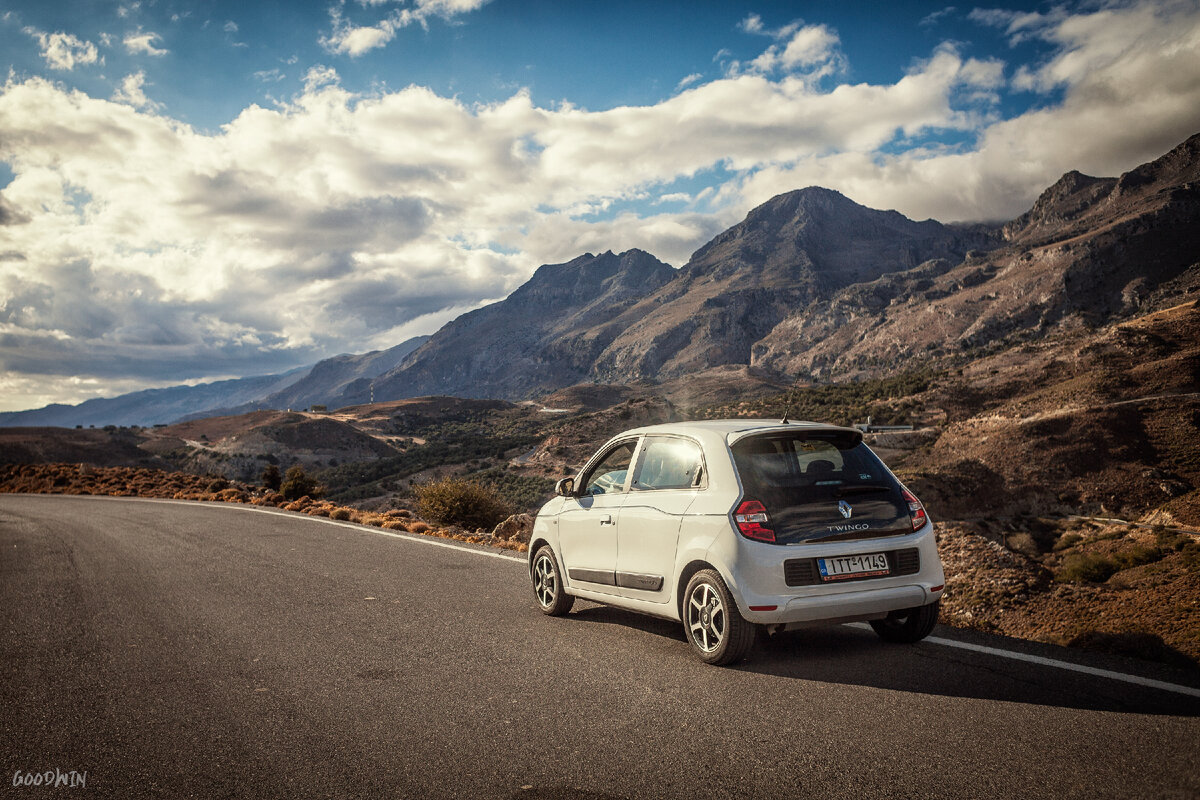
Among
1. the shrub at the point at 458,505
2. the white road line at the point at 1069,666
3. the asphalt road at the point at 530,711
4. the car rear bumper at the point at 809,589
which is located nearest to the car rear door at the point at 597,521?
the asphalt road at the point at 530,711

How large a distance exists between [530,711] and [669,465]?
7.75 feet

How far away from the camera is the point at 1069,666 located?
189 inches

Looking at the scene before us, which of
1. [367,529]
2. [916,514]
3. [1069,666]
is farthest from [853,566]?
[367,529]

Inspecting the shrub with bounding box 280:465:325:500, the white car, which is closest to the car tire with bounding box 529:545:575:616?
the white car

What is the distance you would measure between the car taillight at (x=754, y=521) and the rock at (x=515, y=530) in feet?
25.8

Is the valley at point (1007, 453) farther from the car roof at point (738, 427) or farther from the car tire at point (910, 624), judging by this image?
the car roof at point (738, 427)

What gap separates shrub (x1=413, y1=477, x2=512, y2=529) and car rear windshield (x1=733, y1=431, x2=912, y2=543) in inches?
536

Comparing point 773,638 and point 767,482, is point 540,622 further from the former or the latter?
point 767,482

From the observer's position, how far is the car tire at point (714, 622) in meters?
5.01

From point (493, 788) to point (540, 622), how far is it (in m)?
3.34

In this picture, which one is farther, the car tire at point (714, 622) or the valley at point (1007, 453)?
the valley at point (1007, 453)

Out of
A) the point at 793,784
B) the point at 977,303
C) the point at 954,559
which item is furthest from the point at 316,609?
the point at 977,303

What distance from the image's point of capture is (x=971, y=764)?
344 centimetres

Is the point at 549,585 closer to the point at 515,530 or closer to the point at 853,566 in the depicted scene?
the point at 853,566
